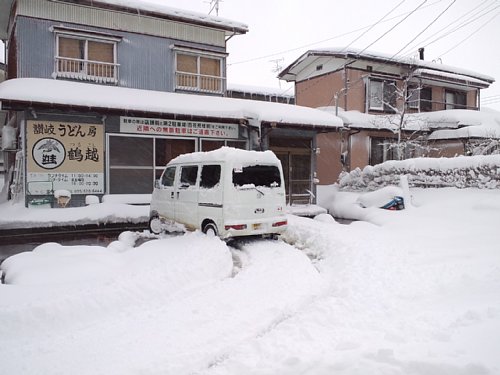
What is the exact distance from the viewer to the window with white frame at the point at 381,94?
2057cm

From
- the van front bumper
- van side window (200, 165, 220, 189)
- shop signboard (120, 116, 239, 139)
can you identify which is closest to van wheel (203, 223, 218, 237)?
the van front bumper

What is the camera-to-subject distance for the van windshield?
7992 mm

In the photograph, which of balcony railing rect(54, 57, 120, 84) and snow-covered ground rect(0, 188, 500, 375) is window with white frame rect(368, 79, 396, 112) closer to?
balcony railing rect(54, 57, 120, 84)

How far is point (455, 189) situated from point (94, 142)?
11722 mm

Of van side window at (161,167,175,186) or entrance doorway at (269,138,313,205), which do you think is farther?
entrance doorway at (269,138,313,205)

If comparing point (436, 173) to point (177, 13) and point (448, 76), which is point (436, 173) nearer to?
point (177, 13)

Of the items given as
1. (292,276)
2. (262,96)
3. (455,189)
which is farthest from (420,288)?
(262,96)

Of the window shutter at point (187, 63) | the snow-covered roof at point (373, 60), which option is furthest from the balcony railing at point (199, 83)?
the snow-covered roof at point (373, 60)

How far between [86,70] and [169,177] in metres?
6.19

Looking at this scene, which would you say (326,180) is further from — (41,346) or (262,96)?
(41,346)

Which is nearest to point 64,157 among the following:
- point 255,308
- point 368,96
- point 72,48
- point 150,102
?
point 150,102

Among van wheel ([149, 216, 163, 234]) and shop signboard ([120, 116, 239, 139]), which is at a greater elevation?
shop signboard ([120, 116, 239, 139])

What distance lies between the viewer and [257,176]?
8281 millimetres

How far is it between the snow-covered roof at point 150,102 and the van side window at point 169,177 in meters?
2.80
